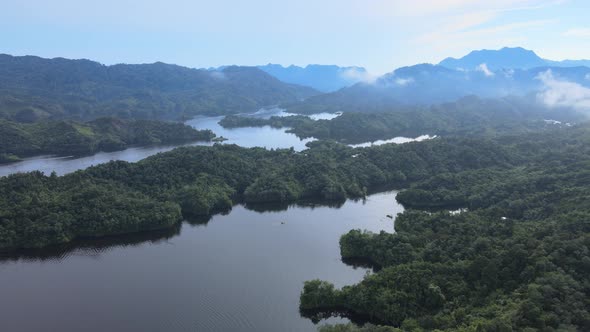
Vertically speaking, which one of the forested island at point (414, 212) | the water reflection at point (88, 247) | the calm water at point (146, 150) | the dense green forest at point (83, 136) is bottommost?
the water reflection at point (88, 247)

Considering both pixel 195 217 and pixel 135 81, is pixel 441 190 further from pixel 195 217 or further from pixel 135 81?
pixel 135 81

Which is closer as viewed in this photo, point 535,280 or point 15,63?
point 535,280

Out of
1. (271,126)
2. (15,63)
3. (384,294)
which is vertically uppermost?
(15,63)

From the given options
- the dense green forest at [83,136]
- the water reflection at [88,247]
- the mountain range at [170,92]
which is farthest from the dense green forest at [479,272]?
the mountain range at [170,92]

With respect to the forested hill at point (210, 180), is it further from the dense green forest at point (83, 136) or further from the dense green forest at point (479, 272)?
the dense green forest at point (83, 136)

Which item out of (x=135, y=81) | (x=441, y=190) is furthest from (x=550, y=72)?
(x=135, y=81)

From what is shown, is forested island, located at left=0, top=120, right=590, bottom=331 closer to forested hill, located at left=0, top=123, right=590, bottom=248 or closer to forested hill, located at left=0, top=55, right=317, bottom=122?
forested hill, located at left=0, top=123, right=590, bottom=248

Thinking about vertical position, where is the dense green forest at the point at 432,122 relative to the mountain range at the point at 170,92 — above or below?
below
